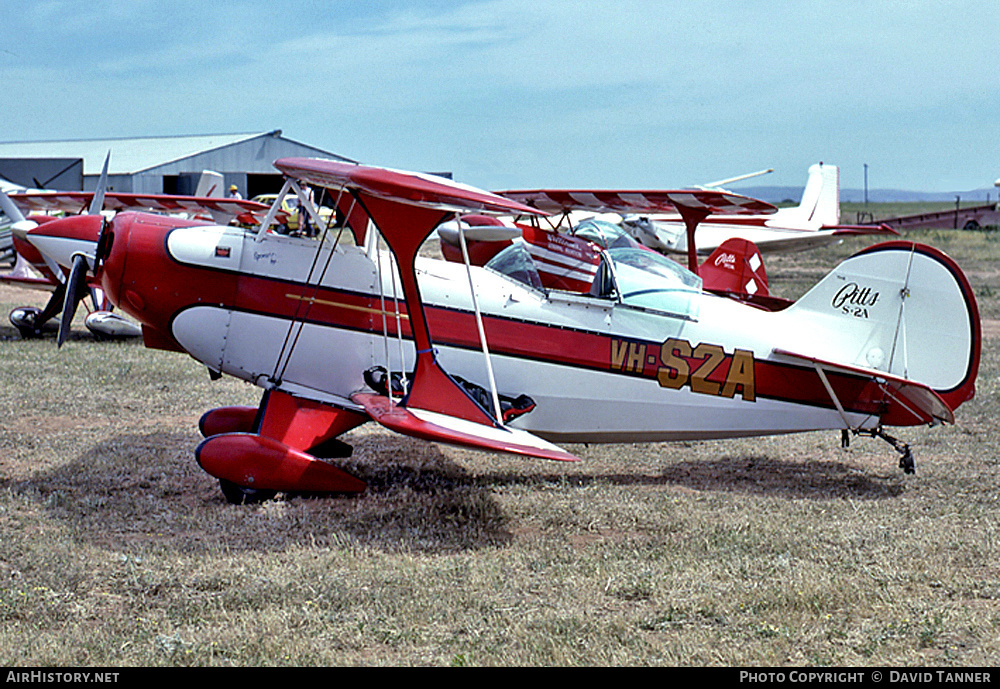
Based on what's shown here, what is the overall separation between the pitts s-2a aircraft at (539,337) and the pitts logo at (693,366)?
0.4 inches

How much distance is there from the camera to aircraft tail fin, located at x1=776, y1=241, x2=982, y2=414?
21.9ft

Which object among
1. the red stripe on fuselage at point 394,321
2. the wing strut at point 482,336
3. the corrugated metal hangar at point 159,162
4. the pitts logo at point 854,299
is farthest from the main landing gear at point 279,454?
the corrugated metal hangar at point 159,162

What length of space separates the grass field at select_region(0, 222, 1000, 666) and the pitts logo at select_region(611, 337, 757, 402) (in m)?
0.77

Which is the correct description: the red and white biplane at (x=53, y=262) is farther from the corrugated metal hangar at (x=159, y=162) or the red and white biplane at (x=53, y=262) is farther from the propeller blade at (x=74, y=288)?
the corrugated metal hangar at (x=159, y=162)

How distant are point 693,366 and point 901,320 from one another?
1520 mm

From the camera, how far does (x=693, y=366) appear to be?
6.80 meters

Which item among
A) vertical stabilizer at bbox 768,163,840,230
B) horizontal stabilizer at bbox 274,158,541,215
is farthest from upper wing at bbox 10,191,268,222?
vertical stabilizer at bbox 768,163,840,230

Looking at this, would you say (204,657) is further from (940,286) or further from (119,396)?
(119,396)

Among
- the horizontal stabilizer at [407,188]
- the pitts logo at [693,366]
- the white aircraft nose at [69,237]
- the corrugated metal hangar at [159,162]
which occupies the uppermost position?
the corrugated metal hangar at [159,162]

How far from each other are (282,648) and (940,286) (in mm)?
5182

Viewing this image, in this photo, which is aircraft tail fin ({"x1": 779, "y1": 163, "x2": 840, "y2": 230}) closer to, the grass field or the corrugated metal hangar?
the grass field

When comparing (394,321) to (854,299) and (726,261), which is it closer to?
(854,299)

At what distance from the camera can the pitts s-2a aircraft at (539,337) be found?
664 centimetres

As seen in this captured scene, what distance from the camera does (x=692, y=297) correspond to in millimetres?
6910
